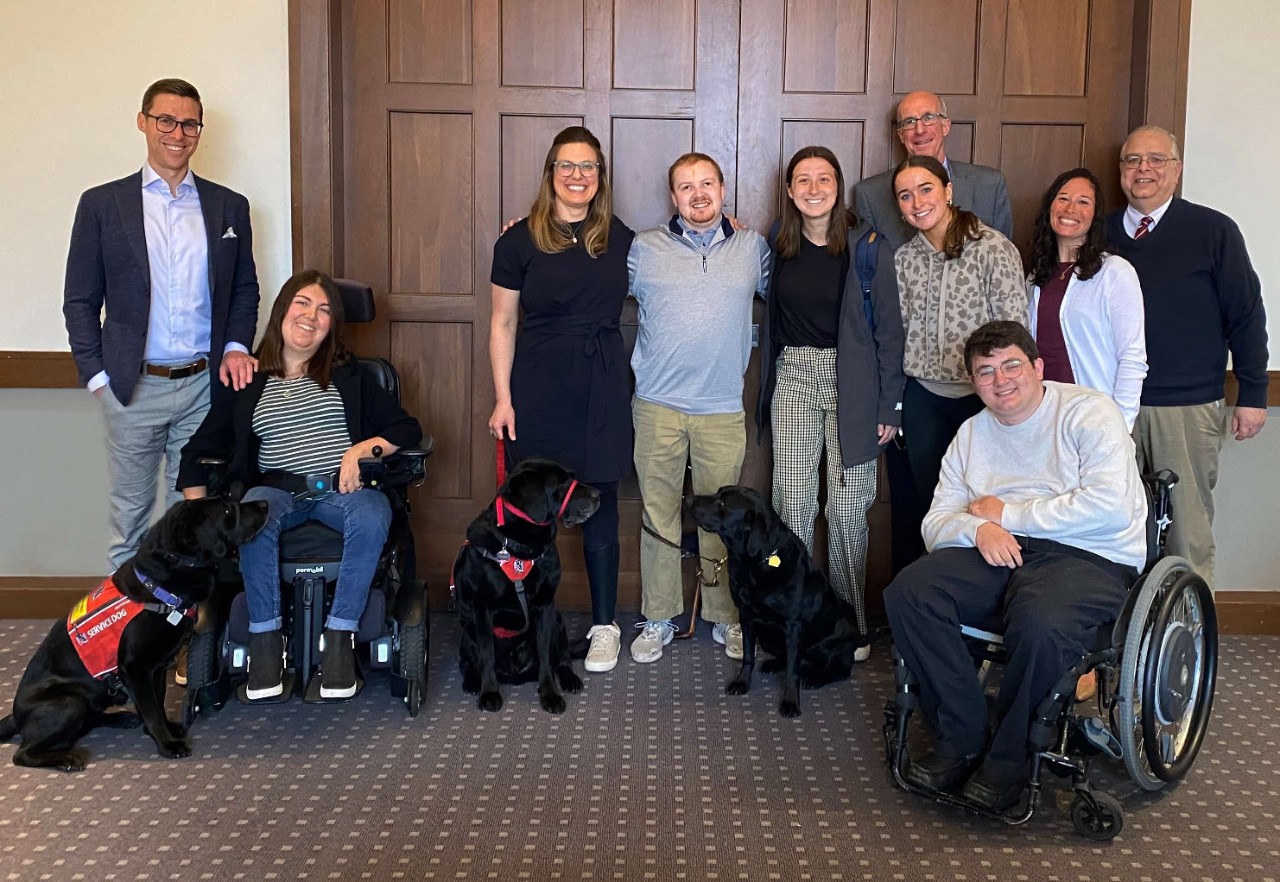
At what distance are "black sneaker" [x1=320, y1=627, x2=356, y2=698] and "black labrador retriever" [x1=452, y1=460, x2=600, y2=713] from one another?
329 millimetres

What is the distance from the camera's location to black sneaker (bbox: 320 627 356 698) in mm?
2748

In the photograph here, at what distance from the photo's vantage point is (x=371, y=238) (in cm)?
368

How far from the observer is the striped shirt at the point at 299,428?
2922 mm

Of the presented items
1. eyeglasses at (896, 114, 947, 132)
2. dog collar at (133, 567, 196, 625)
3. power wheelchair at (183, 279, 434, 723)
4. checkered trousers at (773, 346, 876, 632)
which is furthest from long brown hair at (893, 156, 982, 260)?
dog collar at (133, 567, 196, 625)

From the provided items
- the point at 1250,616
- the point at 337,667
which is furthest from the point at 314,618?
the point at 1250,616

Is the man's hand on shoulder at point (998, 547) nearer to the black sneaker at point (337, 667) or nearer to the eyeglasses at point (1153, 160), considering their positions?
the eyeglasses at point (1153, 160)

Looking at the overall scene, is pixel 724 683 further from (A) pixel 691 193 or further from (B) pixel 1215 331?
(B) pixel 1215 331

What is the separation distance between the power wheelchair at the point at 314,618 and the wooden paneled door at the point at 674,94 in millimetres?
1000

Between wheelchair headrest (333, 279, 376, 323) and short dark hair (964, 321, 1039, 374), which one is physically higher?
wheelchair headrest (333, 279, 376, 323)

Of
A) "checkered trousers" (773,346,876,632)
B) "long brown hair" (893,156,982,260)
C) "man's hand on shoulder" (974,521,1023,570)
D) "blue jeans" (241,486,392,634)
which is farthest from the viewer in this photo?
"checkered trousers" (773,346,876,632)

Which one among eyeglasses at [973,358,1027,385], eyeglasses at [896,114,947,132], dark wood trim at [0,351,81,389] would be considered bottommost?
dark wood trim at [0,351,81,389]

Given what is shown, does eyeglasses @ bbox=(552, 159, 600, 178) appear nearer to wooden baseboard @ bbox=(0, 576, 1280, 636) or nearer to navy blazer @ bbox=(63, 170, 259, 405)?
navy blazer @ bbox=(63, 170, 259, 405)

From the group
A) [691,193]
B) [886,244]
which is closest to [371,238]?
[691,193]

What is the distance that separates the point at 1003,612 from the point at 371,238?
7.74 feet
